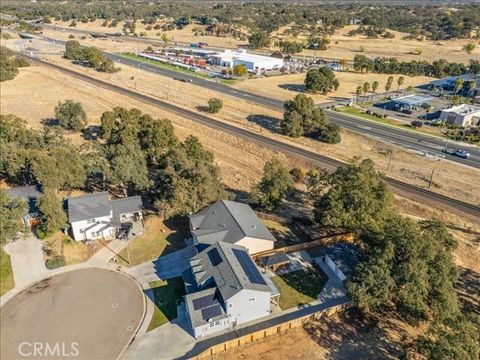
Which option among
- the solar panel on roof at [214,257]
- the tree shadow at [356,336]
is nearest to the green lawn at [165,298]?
the solar panel on roof at [214,257]

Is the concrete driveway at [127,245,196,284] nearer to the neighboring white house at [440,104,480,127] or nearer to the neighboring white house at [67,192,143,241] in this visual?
the neighboring white house at [67,192,143,241]

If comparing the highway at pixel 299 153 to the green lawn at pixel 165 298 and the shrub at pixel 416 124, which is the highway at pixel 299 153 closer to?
the shrub at pixel 416 124

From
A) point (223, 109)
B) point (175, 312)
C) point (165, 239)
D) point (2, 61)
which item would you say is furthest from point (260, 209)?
point (2, 61)

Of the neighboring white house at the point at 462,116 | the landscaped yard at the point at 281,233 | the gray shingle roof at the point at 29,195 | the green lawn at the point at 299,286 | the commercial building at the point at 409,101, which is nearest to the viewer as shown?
the green lawn at the point at 299,286

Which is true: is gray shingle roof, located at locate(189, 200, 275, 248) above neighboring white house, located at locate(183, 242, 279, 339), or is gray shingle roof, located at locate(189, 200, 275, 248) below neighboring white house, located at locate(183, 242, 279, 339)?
above

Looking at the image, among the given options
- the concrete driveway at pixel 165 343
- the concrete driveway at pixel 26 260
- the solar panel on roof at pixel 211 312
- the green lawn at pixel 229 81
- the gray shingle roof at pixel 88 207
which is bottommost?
the concrete driveway at pixel 26 260

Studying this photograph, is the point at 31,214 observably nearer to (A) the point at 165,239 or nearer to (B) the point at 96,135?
(A) the point at 165,239

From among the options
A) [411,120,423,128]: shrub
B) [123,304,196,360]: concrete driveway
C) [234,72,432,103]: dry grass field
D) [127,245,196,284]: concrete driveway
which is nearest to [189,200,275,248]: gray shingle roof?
[127,245,196,284]: concrete driveway

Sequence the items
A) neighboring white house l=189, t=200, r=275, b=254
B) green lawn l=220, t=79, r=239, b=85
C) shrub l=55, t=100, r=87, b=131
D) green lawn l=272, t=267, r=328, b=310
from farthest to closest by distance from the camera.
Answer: green lawn l=220, t=79, r=239, b=85, shrub l=55, t=100, r=87, b=131, neighboring white house l=189, t=200, r=275, b=254, green lawn l=272, t=267, r=328, b=310

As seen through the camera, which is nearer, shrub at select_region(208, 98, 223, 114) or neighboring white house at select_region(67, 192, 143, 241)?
neighboring white house at select_region(67, 192, 143, 241)
